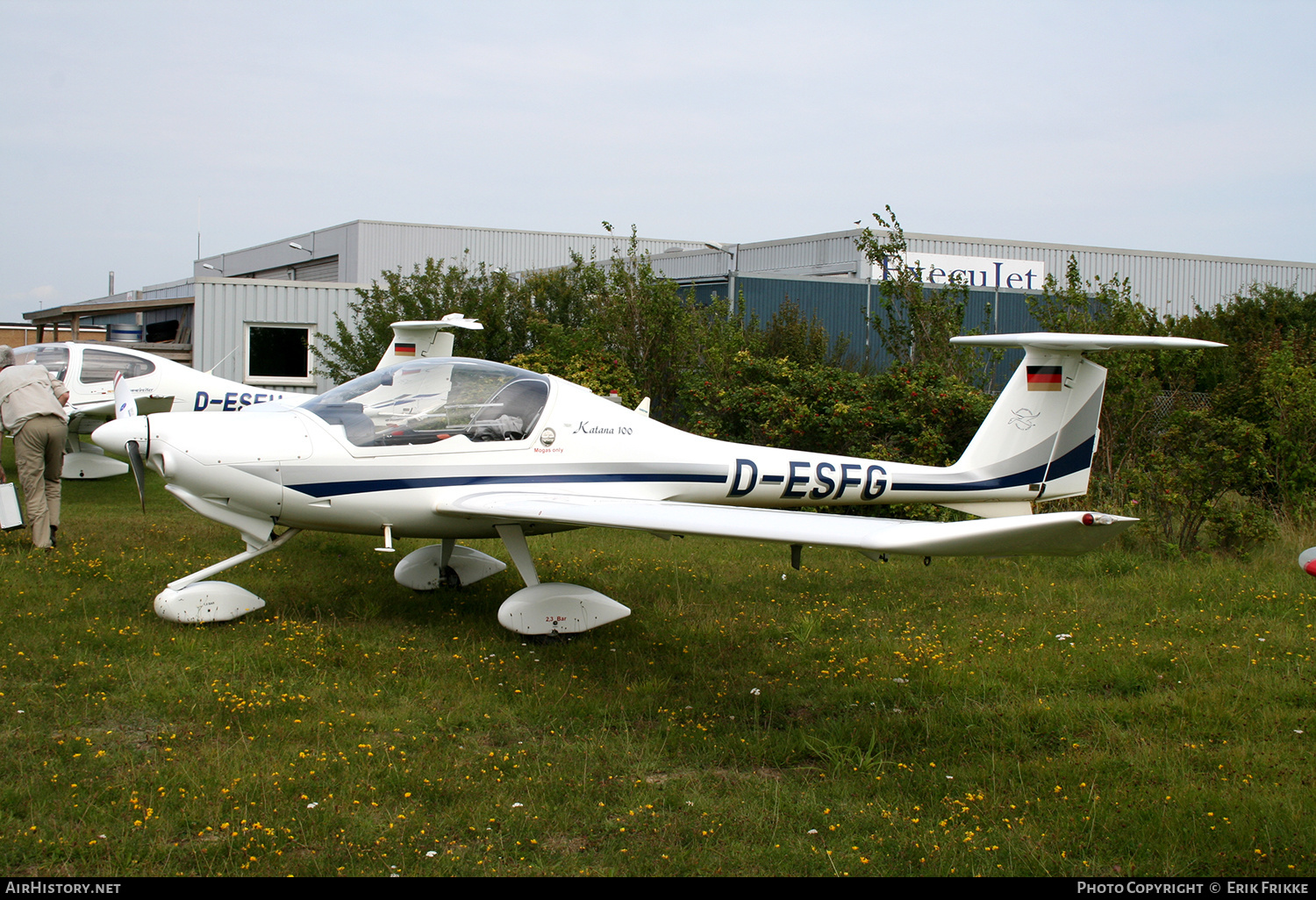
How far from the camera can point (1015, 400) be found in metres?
7.75

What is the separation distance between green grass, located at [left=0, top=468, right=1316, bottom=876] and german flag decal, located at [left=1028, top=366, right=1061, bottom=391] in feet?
5.56

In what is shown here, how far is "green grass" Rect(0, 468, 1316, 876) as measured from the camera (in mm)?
3578

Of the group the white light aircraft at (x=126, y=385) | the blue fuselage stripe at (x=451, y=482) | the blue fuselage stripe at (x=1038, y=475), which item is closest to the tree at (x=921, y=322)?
the blue fuselage stripe at (x=1038, y=475)

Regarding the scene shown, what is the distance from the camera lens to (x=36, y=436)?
8.39 meters

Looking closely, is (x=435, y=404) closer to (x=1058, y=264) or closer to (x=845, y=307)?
(x=845, y=307)

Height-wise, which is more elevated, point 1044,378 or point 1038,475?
point 1044,378

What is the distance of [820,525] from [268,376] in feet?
63.2

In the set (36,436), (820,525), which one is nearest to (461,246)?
(36,436)

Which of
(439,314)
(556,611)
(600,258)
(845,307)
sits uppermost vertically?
(600,258)

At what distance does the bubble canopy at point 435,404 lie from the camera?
647 cm

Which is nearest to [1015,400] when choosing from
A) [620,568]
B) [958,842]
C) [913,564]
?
[913,564]

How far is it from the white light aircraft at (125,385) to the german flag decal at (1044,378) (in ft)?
27.8

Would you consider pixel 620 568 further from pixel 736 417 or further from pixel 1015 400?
pixel 736 417

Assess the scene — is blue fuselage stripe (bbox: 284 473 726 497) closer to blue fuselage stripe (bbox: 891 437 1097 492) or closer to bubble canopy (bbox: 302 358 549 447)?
bubble canopy (bbox: 302 358 549 447)
